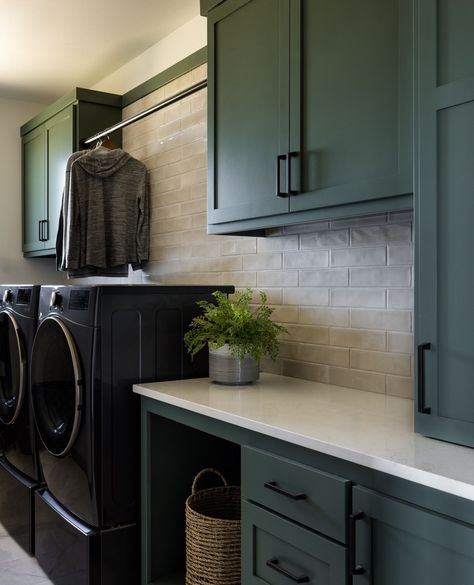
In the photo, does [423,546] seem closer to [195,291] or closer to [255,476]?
[255,476]

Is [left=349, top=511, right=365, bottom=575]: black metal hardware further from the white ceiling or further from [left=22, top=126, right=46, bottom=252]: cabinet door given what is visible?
[left=22, top=126, right=46, bottom=252]: cabinet door

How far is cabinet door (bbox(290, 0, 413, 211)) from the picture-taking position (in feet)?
5.50

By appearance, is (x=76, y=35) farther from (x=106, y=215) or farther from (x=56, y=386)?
(x=56, y=386)

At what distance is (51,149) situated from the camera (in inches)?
158

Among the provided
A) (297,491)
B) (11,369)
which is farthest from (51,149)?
(297,491)

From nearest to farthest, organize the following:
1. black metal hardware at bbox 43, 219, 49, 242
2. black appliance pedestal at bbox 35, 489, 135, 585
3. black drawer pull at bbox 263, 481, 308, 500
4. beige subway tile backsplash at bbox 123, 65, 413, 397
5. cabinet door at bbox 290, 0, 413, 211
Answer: black drawer pull at bbox 263, 481, 308, 500 → cabinet door at bbox 290, 0, 413, 211 → beige subway tile backsplash at bbox 123, 65, 413, 397 → black appliance pedestal at bbox 35, 489, 135, 585 → black metal hardware at bbox 43, 219, 49, 242

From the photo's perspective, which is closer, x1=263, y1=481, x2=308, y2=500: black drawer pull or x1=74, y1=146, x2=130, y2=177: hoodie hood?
x1=263, y1=481, x2=308, y2=500: black drawer pull

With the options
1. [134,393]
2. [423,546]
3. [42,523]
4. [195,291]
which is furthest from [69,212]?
[423,546]

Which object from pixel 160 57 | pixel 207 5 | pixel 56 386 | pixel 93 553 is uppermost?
pixel 160 57

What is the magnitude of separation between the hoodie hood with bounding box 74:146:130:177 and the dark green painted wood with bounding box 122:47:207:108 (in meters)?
0.41

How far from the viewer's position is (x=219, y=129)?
237cm

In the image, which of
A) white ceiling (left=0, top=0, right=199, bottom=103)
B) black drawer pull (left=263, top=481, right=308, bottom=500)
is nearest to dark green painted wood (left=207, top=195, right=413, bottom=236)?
black drawer pull (left=263, top=481, right=308, bottom=500)

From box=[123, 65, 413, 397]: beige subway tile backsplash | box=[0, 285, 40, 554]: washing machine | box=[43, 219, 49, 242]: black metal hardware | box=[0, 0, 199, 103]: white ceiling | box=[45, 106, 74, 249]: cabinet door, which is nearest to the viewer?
box=[123, 65, 413, 397]: beige subway tile backsplash

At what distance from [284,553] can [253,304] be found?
4.41 ft
